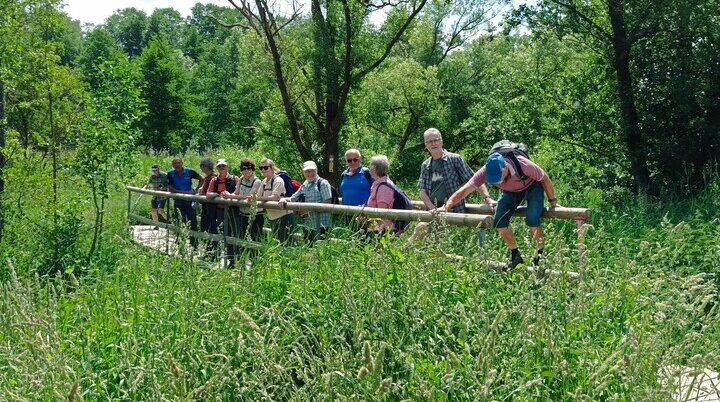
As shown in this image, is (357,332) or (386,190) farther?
(386,190)

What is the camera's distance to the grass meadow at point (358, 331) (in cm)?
305

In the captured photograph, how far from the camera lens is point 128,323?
14.9ft

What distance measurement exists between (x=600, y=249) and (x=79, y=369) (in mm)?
5173

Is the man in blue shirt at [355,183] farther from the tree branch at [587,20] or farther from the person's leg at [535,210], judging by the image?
the tree branch at [587,20]

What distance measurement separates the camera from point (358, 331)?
298cm

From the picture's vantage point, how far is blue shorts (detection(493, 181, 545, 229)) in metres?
5.98

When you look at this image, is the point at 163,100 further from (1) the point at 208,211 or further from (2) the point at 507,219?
(2) the point at 507,219

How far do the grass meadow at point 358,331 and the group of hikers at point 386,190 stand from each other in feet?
1.42

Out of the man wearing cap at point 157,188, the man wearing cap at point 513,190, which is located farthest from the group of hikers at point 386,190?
the man wearing cap at point 157,188

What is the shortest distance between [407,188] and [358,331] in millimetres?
19350

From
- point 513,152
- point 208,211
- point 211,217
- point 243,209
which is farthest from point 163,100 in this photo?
point 513,152

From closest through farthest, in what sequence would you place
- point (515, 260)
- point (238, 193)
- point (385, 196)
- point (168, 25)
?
point (515, 260) → point (385, 196) → point (238, 193) → point (168, 25)

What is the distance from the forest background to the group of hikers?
0.46 metres

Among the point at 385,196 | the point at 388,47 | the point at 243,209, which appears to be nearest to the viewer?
the point at 385,196
